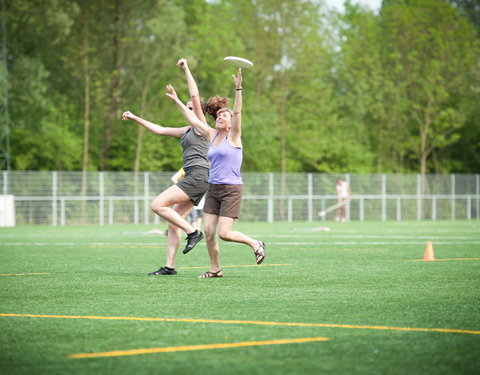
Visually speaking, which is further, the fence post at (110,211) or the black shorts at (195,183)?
the fence post at (110,211)

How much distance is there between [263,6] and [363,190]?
10.4 metres

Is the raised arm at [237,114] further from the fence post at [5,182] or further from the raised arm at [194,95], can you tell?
the fence post at [5,182]

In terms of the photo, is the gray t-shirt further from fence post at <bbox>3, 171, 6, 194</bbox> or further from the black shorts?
fence post at <bbox>3, 171, 6, 194</bbox>

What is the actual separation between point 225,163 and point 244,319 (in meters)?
3.47

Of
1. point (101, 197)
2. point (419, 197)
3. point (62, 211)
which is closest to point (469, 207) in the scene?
point (419, 197)

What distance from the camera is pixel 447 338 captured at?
595 cm

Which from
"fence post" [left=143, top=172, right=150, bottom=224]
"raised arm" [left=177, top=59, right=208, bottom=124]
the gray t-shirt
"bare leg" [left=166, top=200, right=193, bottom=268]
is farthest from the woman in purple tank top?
"fence post" [left=143, top=172, right=150, bottom=224]

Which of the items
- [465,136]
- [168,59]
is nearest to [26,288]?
[168,59]

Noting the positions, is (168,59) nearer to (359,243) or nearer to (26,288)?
(359,243)

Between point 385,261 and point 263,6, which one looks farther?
point 263,6

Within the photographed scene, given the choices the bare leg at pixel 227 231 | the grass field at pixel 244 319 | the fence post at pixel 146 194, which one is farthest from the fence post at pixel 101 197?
the bare leg at pixel 227 231

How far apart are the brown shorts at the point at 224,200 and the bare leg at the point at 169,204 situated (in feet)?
1.63

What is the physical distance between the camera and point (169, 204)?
35.4 ft

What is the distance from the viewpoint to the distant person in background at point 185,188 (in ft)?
35.2
